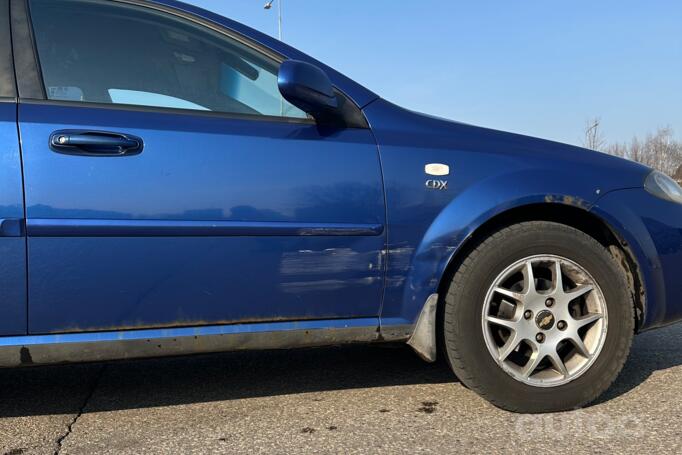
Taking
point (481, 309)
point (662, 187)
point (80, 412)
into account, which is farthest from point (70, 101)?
point (662, 187)

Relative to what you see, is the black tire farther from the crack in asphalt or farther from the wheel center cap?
the crack in asphalt

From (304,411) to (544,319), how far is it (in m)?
1.08

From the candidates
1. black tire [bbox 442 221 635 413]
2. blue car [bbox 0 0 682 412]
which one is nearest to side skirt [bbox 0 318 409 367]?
blue car [bbox 0 0 682 412]

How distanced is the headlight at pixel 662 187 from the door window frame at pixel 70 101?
4.32ft

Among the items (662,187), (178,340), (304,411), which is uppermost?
(662,187)

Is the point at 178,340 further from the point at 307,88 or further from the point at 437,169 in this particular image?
the point at 437,169

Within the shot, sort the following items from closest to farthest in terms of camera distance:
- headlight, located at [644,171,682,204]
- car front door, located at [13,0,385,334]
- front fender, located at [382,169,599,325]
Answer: car front door, located at [13,0,385,334] → front fender, located at [382,169,599,325] → headlight, located at [644,171,682,204]

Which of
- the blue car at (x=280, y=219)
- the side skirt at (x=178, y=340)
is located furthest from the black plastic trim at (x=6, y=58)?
the side skirt at (x=178, y=340)

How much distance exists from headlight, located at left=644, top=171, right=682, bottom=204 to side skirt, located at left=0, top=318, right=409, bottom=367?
1306 mm

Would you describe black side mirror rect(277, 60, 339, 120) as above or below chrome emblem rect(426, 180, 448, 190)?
above

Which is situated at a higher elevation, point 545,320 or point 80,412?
point 545,320

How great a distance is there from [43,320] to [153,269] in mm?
413

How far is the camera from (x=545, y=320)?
2.37 m

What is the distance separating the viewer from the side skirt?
2.01 m
